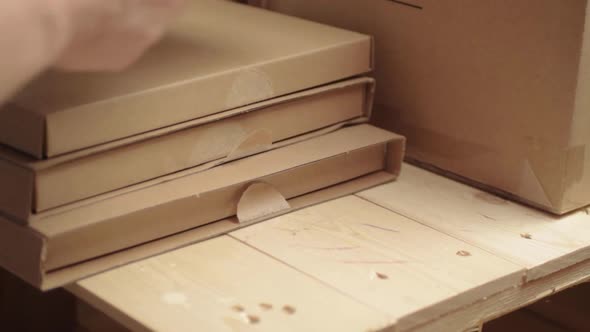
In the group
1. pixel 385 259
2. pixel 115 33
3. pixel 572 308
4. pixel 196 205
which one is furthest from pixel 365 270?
pixel 572 308

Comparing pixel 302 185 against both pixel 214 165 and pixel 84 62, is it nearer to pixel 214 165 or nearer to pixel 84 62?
pixel 214 165

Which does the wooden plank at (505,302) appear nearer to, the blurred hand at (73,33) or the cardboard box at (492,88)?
the cardboard box at (492,88)

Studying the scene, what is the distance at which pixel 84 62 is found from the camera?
561 millimetres

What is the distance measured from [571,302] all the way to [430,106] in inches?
10.3

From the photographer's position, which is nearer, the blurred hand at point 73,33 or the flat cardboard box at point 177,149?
the blurred hand at point 73,33

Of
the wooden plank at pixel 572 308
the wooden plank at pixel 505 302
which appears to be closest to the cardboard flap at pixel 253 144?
the wooden plank at pixel 505 302

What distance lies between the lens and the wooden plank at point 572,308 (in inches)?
35.7

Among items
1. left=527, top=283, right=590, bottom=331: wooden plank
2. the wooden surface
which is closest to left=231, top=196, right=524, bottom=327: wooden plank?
the wooden surface

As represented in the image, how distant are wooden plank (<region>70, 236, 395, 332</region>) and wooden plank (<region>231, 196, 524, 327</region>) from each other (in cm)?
2

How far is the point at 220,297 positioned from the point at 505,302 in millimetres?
218

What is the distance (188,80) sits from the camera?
68 cm

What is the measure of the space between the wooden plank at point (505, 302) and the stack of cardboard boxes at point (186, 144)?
6.8 inches

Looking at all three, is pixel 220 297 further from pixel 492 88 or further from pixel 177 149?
pixel 492 88

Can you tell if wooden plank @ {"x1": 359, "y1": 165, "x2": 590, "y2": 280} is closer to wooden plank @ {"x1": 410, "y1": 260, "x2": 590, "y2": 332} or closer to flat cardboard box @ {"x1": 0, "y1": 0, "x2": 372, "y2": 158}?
wooden plank @ {"x1": 410, "y1": 260, "x2": 590, "y2": 332}
